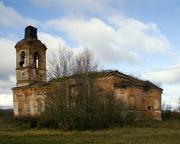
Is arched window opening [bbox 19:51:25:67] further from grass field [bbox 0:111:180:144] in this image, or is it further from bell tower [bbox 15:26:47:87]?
grass field [bbox 0:111:180:144]

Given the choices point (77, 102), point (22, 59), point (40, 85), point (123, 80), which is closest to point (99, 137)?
point (77, 102)

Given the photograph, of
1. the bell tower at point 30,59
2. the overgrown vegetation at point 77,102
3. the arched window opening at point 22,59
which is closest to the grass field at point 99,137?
the overgrown vegetation at point 77,102

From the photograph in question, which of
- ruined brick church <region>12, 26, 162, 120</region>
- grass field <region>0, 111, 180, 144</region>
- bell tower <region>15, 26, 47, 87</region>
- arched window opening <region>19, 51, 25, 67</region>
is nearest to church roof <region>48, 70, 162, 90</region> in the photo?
ruined brick church <region>12, 26, 162, 120</region>

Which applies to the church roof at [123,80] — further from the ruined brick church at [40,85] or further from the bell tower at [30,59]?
the bell tower at [30,59]

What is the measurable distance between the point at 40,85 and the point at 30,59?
15.3ft

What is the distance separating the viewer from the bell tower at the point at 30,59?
4628 cm

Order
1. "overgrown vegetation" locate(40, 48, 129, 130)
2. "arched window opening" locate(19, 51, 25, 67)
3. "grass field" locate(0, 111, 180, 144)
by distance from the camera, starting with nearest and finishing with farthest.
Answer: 1. "grass field" locate(0, 111, 180, 144)
2. "overgrown vegetation" locate(40, 48, 129, 130)
3. "arched window opening" locate(19, 51, 25, 67)

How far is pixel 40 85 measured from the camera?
4372 cm

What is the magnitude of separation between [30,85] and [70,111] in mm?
17373

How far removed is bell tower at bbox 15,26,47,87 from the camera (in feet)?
152

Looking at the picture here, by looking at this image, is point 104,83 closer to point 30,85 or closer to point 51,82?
point 51,82

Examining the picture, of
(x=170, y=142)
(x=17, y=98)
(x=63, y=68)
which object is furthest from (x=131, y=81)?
(x=170, y=142)

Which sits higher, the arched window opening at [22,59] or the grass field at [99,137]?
the arched window opening at [22,59]

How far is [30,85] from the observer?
46.7m
